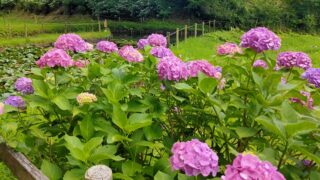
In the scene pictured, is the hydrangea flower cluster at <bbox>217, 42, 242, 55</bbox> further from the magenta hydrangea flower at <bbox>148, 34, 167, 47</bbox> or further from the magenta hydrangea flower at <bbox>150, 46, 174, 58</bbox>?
the magenta hydrangea flower at <bbox>148, 34, 167, 47</bbox>

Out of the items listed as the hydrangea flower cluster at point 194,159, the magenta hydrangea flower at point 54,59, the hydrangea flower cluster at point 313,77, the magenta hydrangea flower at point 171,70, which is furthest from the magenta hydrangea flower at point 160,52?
the hydrangea flower cluster at point 194,159

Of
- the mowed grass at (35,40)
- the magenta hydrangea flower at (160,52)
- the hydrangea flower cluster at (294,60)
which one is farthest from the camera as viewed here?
the mowed grass at (35,40)

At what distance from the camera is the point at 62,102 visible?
7.43 feet

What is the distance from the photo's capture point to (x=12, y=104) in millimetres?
2613

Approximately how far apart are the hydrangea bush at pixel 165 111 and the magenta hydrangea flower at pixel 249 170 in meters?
0.35

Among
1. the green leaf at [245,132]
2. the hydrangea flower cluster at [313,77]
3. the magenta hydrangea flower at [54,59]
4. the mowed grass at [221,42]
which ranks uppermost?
the magenta hydrangea flower at [54,59]

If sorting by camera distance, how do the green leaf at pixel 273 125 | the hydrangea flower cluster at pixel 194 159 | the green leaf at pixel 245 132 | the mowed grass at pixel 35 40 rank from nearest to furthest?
the hydrangea flower cluster at pixel 194 159 < the green leaf at pixel 273 125 < the green leaf at pixel 245 132 < the mowed grass at pixel 35 40

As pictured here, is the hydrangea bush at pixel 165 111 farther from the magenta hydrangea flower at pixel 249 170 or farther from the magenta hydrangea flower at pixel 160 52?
the magenta hydrangea flower at pixel 249 170

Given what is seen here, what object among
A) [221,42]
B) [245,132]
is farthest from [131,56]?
[221,42]

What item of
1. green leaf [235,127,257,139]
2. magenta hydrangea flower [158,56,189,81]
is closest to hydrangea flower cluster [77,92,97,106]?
magenta hydrangea flower [158,56,189,81]

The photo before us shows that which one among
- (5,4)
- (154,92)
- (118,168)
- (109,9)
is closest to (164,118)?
(154,92)

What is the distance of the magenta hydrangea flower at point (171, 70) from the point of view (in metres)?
2.20

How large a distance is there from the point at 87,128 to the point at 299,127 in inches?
42.9

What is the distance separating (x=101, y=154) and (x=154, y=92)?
73 cm
